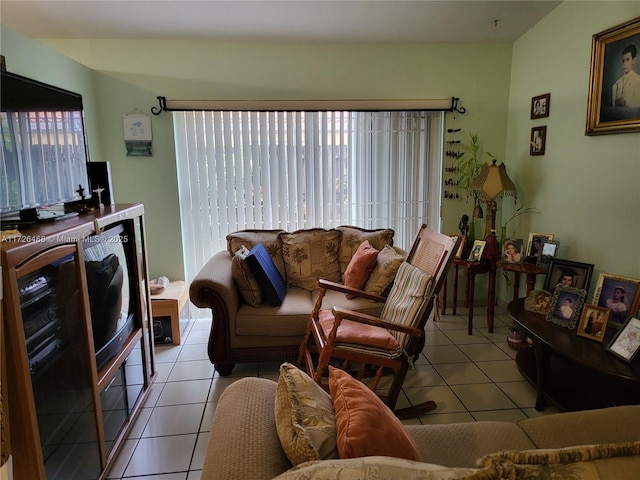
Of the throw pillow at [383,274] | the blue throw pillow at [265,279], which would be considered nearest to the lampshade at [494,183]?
the throw pillow at [383,274]

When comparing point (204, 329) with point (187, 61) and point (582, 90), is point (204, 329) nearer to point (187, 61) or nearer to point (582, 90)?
point (187, 61)

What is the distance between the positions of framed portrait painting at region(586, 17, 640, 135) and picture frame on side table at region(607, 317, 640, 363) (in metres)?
1.16

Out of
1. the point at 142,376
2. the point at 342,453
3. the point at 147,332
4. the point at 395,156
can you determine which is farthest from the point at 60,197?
the point at 395,156

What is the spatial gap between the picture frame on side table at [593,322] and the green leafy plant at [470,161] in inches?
69.4

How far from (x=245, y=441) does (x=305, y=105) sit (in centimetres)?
297

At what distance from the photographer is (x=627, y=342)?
1.99 m

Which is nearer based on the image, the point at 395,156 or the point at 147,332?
the point at 147,332

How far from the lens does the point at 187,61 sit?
11.1ft

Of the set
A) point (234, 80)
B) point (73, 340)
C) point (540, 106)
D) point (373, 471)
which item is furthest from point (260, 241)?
point (373, 471)

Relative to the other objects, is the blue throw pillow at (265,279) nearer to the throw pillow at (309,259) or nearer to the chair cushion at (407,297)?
the throw pillow at (309,259)

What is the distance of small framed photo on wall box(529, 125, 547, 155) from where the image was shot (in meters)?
3.20

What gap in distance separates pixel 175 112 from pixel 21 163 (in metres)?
2.08

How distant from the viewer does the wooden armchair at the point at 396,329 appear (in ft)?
7.06

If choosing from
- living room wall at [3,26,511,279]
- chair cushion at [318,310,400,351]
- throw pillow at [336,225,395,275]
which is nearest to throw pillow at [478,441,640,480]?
chair cushion at [318,310,400,351]
